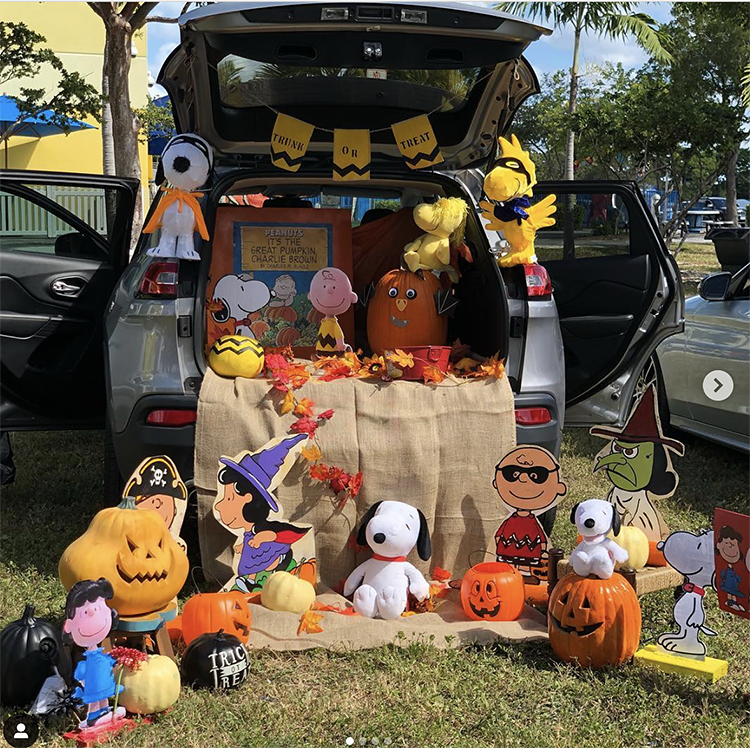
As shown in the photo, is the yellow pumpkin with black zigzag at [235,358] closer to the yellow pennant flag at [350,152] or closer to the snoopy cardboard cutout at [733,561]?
the yellow pennant flag at [350,152]

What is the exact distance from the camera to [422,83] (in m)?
4.38

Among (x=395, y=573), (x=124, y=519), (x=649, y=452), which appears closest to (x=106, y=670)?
(x=124, y=519)

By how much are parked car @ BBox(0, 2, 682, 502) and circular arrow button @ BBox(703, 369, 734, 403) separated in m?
1.06

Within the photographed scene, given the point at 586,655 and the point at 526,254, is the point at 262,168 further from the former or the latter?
the point at 586,655

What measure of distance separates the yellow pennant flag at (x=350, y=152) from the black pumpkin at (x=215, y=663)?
7.09 ft

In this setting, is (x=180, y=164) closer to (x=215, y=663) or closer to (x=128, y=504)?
(x=128, y=504)

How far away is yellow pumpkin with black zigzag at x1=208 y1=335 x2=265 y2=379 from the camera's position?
13.5 feet

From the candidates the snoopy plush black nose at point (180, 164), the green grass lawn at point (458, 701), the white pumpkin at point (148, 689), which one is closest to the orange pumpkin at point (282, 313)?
the snoopy plush black nose at point (180, 164)

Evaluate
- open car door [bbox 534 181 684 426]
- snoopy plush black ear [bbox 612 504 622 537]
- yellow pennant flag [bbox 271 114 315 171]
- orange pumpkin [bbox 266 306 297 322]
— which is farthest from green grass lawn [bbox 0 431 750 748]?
yellow pennant flag [bbox 271 114 315 171]

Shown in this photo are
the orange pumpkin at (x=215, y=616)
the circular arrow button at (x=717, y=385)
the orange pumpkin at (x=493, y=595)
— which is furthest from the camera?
the circular arrow button at (x=717, y=385)

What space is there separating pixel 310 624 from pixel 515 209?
196 centimetres

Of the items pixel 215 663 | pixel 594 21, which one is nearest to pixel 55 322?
pixel 215 663

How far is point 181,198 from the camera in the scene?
4164 mm

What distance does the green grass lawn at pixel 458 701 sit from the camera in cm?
295
